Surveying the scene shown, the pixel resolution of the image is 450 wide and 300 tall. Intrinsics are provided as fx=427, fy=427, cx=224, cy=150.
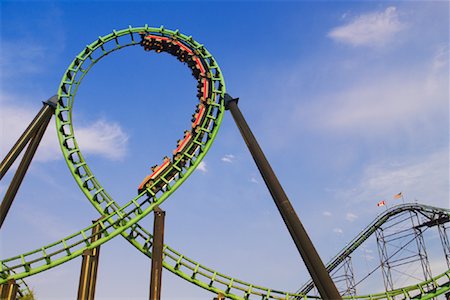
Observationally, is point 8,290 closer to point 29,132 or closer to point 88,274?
point 88,274

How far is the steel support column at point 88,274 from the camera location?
12922 millimetres

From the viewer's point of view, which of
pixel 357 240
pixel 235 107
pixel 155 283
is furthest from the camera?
pixel 357 240

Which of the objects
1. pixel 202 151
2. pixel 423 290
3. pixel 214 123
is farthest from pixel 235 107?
pixel 423 290

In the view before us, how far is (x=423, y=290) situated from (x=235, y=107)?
389 inches

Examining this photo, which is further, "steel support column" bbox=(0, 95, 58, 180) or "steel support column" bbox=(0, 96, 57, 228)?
"steel support column" bbox=(0, 95, 58, 180)

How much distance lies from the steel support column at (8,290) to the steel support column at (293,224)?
794cm

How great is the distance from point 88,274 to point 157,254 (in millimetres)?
2322

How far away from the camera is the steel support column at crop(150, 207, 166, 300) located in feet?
39.6

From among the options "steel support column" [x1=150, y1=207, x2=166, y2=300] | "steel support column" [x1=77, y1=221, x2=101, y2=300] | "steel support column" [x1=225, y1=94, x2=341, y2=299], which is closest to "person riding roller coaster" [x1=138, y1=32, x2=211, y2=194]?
"steel support column" [x1=150, y1=207, x2=166, y2=300]

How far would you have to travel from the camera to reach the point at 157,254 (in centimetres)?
1265

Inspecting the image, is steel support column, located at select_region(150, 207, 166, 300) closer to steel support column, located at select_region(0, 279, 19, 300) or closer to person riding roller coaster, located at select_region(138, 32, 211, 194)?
person riding roller coaster, located at select_region(138, 32, 211, 194)

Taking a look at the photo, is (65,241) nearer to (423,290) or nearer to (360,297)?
(360,297)

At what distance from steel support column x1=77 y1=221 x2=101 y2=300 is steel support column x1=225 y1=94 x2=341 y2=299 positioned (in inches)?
216

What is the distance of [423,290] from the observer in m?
16.1
